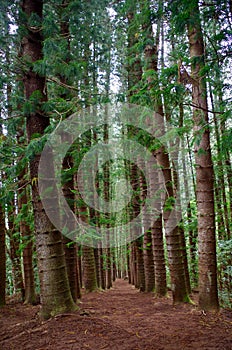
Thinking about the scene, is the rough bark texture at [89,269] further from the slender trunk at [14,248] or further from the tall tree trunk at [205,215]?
the tall tree trunk at [205,215]

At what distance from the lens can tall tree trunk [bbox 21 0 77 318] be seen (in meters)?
4.94

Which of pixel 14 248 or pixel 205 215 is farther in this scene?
pixel 14 248

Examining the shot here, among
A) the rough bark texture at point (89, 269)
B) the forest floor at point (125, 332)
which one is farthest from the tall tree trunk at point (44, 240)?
the rough bark texture at point (89, 269)

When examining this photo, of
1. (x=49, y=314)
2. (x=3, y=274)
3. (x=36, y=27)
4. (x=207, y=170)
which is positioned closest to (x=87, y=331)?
(x=49, y=314)

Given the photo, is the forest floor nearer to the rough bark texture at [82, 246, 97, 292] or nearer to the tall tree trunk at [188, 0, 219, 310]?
the tall tree trunk at [188, 0, 219, 310]

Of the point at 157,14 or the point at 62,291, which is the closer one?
the point at 157,14

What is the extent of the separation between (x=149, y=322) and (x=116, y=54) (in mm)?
9387

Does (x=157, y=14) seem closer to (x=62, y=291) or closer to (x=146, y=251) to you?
(x=62, y=291)

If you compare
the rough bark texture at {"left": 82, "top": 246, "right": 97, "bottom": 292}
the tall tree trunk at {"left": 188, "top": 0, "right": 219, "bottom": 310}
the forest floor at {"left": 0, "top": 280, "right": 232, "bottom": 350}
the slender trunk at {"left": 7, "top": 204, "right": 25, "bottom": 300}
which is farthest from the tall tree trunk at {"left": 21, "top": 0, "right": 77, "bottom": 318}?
the rough bark texture at {"left": 82, "top": 246, "right": 97, "bottom": 292}

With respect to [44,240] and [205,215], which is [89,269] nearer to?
[44,240]

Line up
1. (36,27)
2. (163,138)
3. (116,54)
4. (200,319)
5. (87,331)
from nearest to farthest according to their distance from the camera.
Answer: (87,331) → (200,319) → (36,27) → (163,138) → (116,54)

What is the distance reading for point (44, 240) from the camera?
A: 501 centimetres

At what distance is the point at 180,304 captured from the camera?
6301mm

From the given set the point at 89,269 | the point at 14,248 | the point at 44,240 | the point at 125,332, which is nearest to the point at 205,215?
the point at 125,332
